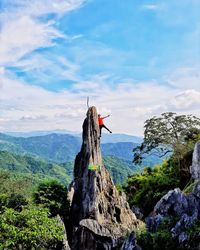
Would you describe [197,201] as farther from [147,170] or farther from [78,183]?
[147,170]

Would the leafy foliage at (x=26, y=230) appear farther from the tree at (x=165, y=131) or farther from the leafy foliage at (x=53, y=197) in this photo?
the tree at (x=165, y=131)

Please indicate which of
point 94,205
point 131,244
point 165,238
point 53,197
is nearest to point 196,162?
point 94,205

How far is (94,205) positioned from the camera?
25531 millimetres

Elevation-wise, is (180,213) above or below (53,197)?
above

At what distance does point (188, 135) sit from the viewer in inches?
1554

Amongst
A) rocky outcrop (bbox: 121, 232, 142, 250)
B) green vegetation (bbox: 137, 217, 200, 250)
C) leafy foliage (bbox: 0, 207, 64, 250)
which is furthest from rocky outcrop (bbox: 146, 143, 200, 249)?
leafy foliage (bbox: 0, 207, 64, 250)

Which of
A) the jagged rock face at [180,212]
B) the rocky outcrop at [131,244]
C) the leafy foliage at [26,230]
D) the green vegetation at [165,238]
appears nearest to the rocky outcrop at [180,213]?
the jagged rock face at [180,212]

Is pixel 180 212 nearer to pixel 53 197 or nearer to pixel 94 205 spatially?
pixel 94 205

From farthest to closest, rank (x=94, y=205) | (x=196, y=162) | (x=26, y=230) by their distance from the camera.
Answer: (x=94, y=205), (x=196, y=162), (x=26, y=230)

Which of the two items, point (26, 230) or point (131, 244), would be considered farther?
point (131, 244)

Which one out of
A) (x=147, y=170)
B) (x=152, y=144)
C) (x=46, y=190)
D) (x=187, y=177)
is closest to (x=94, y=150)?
(x=46, y=190)

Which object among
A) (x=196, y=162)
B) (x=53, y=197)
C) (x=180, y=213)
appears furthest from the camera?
(x=53, y=197)

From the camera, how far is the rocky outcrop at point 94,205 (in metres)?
23.8

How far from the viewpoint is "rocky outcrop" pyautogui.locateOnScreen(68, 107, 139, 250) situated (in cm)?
2380
